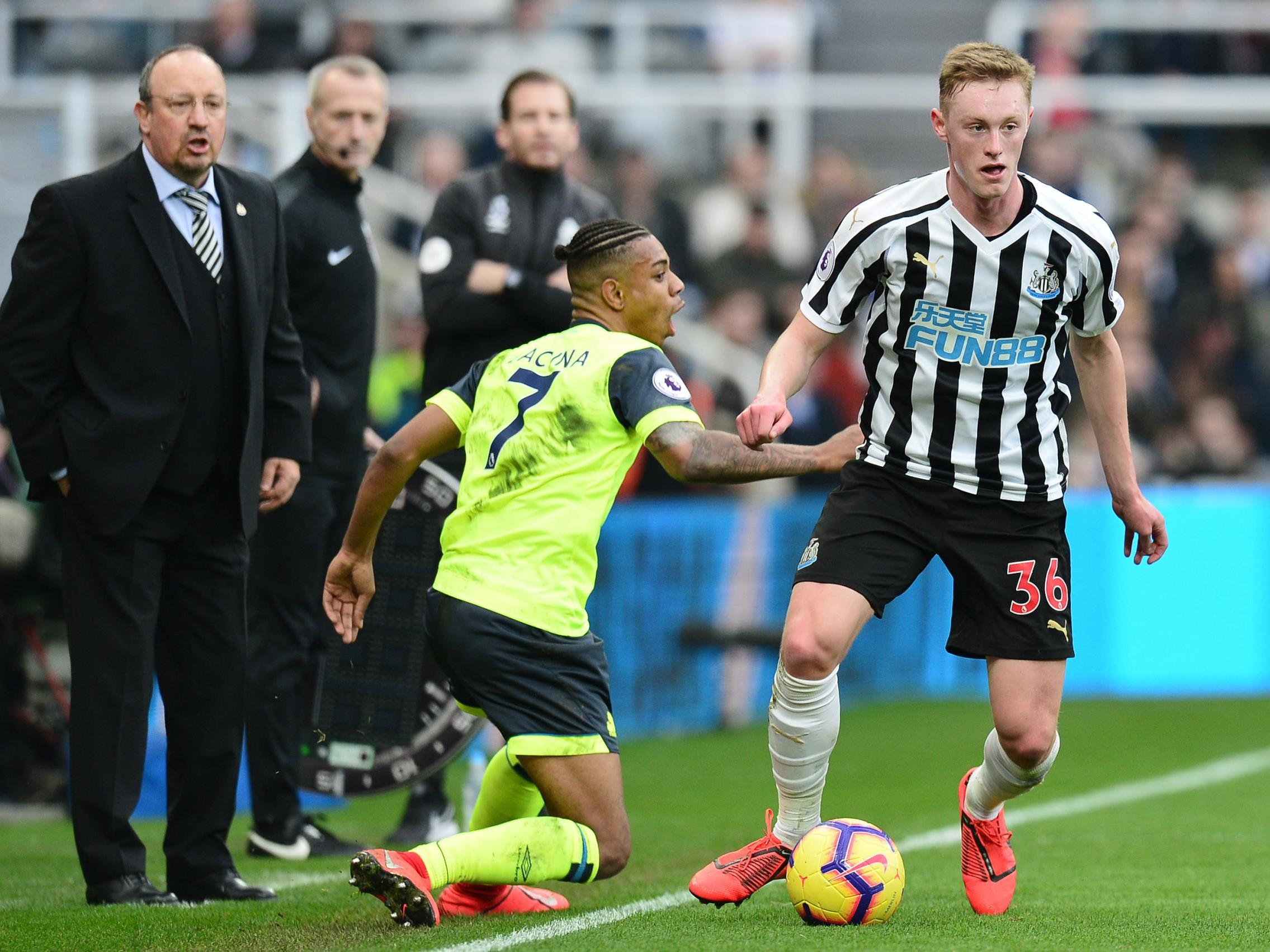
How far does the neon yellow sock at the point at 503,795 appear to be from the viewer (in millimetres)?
5188

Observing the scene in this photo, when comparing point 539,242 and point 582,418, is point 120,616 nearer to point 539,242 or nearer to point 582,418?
point 582,418

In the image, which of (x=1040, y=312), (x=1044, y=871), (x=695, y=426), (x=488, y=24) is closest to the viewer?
(x=695, y=426)

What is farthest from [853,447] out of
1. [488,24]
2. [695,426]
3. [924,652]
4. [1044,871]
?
[488,24]

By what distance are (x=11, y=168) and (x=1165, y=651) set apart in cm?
Answer: 790

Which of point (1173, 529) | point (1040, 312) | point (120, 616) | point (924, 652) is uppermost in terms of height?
point (1040, 312)

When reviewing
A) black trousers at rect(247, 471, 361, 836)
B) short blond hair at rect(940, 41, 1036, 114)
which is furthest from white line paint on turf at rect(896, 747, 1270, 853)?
short blond hair at rect(940, 41, 1036, 114)

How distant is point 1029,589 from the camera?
520 cm

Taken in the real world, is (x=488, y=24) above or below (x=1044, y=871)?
above

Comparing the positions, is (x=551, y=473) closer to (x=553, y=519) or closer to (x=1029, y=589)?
(x=553, y=519)

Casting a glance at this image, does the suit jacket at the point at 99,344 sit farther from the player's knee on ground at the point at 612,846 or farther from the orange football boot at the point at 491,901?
the player's knee on ground at the point at 612,846

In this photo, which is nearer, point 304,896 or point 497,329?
point 304,896

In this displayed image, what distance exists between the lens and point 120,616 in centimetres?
543

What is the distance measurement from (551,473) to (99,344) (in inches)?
57.3

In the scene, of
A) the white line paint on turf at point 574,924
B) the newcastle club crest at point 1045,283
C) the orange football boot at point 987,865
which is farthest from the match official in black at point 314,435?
the newcastle club crest at point 1045,283
